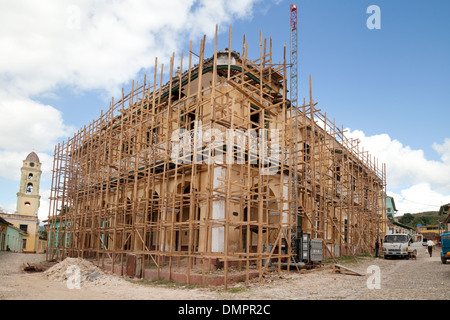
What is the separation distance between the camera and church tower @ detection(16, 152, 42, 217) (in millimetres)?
52281

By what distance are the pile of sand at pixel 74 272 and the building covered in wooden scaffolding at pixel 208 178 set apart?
106cm

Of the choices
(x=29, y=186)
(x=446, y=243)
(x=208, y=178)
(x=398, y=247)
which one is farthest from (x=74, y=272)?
(x=29, y=186)

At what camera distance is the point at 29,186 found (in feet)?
177

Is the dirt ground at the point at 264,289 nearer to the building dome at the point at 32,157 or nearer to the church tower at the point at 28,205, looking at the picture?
the church tower at the point at 28,205

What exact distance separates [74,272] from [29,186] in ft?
142

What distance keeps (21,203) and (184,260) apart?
148 feet

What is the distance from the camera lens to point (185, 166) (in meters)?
16.3

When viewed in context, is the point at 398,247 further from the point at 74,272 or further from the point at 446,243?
the point at 74,272

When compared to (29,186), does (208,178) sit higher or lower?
lower

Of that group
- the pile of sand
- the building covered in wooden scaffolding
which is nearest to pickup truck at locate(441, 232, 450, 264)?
the building covered in wooden scaffolding

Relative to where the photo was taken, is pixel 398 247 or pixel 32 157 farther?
pixel 32 157
